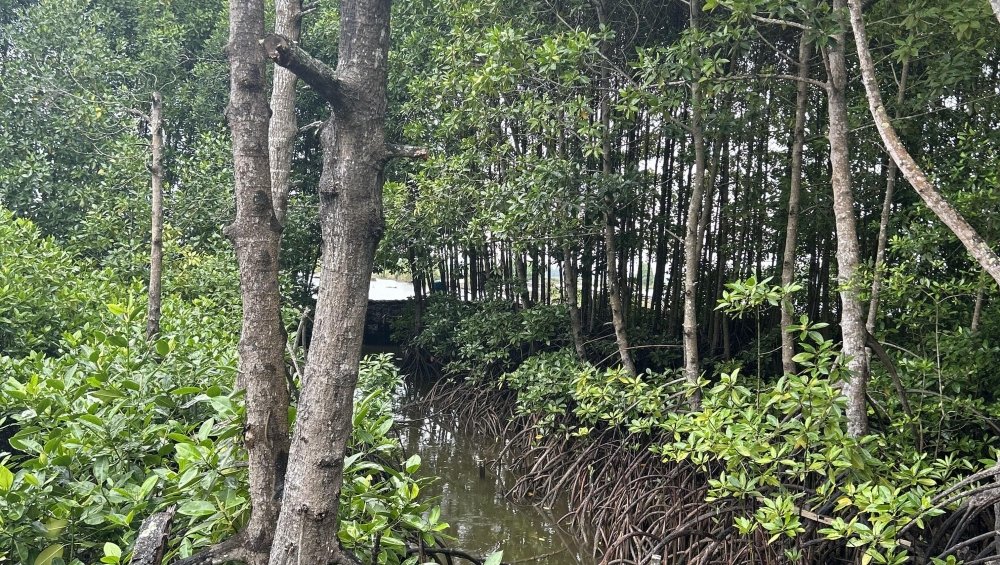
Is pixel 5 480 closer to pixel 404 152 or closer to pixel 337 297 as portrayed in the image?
pixel 337 297

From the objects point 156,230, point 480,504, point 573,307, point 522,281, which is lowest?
point 480,504

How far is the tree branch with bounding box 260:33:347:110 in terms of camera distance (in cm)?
151

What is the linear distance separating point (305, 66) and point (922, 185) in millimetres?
2433

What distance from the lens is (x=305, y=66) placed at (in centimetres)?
156

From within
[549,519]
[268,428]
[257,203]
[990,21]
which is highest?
[990,21]

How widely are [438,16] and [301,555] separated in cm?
650

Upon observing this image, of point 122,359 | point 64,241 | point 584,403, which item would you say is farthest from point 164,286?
point 584,403

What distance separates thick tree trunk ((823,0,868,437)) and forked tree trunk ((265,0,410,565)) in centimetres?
262

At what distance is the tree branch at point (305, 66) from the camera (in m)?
1.51

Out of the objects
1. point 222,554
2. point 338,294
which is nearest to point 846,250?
point 338,294

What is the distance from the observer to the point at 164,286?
579 cm

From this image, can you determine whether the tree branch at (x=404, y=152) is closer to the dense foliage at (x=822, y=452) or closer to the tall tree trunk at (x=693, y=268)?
the dense foliage at (x=822, y=452)

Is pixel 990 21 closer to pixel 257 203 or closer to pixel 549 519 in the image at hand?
pixel 257 203

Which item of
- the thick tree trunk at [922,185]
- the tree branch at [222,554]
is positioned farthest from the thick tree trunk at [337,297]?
the thick tree trunk at [922,185]
